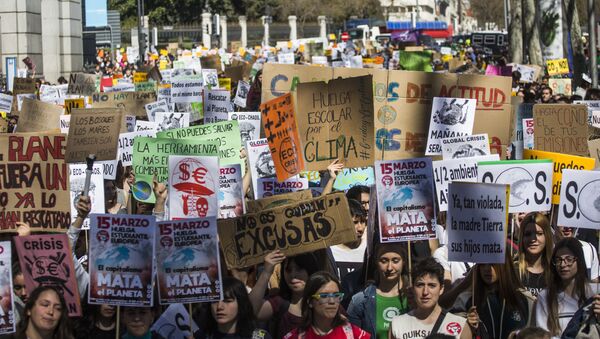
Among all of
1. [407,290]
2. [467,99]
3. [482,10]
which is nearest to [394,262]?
[407,290]

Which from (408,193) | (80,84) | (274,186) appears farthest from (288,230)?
(80,84)

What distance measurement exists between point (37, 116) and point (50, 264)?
21.9 ft

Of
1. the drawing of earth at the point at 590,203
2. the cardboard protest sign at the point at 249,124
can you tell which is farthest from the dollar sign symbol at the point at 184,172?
the cardboard protest sign at the point at 249,124

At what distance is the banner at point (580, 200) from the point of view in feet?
27.0

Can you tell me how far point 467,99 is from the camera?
11.4m

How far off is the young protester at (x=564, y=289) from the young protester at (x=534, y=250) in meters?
0.61

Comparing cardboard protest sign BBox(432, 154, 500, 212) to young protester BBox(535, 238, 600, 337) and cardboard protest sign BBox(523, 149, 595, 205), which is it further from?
young protester BBox(535, 238, 600, 337)

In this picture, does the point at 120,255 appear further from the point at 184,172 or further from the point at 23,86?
the point at 23,86

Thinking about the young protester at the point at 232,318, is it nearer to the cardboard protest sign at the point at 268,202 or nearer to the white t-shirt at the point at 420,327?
the white t-shirt at the point at 420,327

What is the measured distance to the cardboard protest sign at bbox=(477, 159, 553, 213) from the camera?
27.8 ft

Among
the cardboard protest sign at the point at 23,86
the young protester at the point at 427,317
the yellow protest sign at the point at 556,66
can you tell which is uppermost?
the yellow protest sign at the point at 556,66

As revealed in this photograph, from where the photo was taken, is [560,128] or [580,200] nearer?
[580,200]

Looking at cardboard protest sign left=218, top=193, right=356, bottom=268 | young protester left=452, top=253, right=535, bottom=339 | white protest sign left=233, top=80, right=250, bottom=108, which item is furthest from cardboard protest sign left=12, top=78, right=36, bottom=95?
young protester left=452, top=253, right=535, bottom=339

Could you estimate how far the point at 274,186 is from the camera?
989 cm
